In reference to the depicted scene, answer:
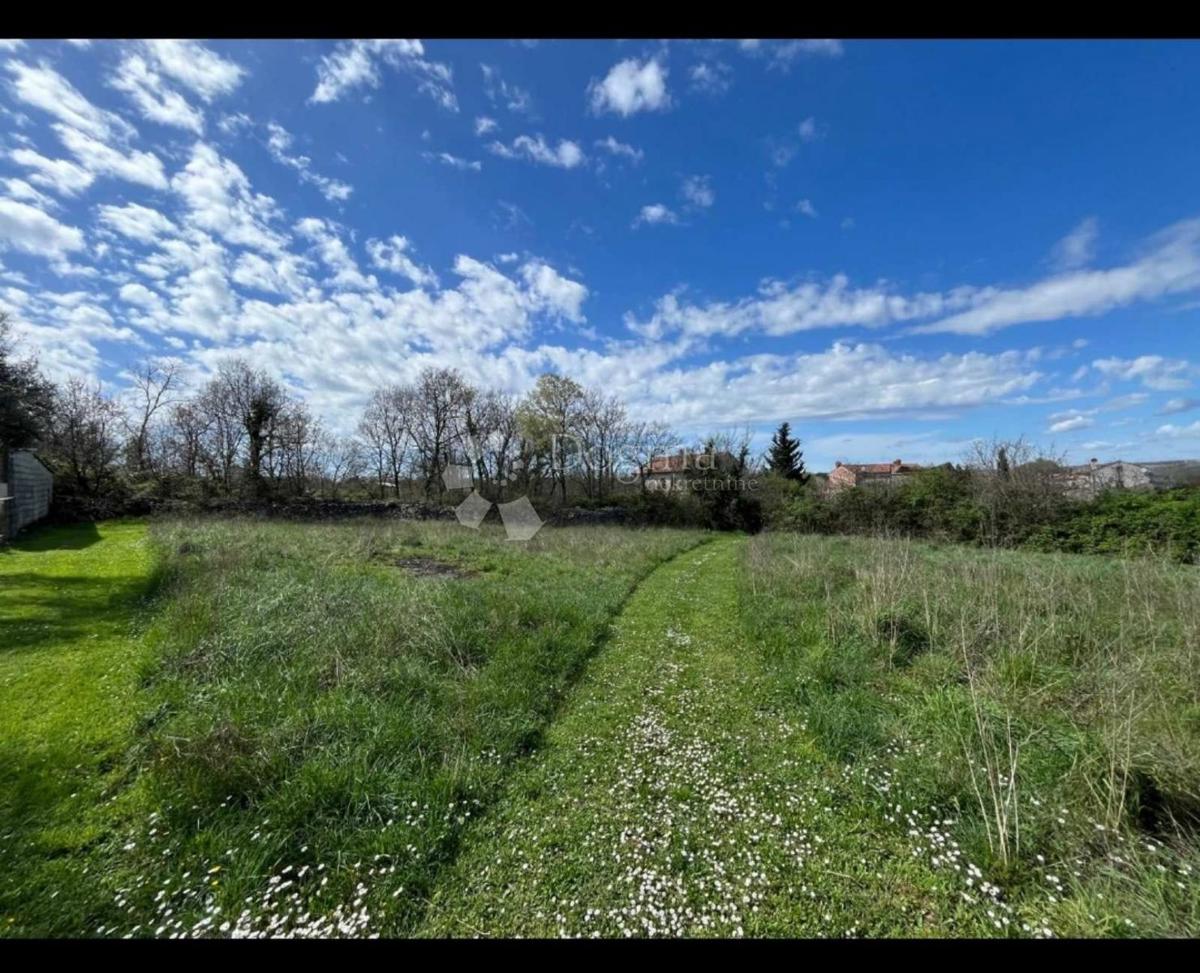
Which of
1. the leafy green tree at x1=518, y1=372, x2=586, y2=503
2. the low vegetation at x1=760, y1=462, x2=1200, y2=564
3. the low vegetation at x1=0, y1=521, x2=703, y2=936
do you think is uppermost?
the leafy green tree at x1=518, y1=372, x2=586, y2=503

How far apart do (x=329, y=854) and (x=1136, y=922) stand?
13.6 feet

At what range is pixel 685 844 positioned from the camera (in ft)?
8.66

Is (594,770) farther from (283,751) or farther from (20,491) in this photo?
(20,491)

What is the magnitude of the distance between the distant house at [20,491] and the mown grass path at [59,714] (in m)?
7.22

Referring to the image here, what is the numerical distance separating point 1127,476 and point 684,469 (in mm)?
18271

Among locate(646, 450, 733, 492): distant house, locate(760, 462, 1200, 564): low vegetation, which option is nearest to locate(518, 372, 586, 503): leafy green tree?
locate(646, 450, 733, 492): distant house

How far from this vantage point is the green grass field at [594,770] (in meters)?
2.21

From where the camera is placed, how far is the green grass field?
221 cm

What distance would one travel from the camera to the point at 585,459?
96.6 ft

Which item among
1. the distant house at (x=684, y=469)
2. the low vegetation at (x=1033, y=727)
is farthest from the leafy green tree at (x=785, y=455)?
the low vegetation at (x=1033, y=727)

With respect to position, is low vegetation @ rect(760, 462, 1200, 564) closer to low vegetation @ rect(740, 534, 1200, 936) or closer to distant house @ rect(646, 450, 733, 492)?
distant house @ rect(646, 450, 733, 492)

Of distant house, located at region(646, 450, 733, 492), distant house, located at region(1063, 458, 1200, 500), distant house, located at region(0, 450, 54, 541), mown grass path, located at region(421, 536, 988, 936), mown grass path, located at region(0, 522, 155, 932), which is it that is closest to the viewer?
mown grass path, located at region(421, 536, 988, 936)

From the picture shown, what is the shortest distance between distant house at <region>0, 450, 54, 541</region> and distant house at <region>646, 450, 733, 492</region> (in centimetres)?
2458
